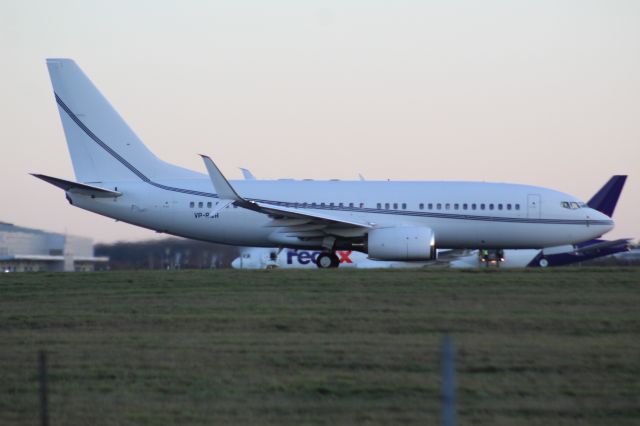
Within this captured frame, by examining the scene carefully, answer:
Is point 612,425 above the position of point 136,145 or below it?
below

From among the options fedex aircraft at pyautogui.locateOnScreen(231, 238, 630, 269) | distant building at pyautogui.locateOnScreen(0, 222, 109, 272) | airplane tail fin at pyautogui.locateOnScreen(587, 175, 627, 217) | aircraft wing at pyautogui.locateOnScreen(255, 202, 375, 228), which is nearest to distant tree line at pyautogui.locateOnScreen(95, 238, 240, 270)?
distant building at pyautogui.locateOnScreen(0, 222, 109, 272)

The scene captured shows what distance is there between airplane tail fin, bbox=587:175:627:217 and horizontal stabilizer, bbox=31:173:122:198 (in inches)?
900

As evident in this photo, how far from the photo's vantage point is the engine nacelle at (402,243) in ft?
101

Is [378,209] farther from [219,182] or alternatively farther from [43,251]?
[43,251]

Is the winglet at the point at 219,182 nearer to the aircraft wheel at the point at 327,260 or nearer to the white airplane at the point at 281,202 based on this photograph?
the white airplane at the point at 281,202

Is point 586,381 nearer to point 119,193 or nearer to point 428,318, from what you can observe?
point 428,318

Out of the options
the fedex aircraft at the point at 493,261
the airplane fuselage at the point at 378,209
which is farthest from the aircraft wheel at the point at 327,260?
the fedex aircraft at the point at 493,261

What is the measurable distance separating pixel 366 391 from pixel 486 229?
21.2 metres

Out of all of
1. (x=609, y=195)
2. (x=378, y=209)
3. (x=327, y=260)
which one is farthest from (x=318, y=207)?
(x=609, y=195)

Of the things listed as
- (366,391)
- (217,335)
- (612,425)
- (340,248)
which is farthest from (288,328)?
(340,248)

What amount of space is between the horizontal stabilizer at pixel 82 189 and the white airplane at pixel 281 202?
33mm

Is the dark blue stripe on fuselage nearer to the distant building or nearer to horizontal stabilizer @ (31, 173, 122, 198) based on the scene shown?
horizontal stabilizer @ (31, 173, 122, 198)

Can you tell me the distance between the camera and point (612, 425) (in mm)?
10773

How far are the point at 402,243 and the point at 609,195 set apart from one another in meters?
18.3
